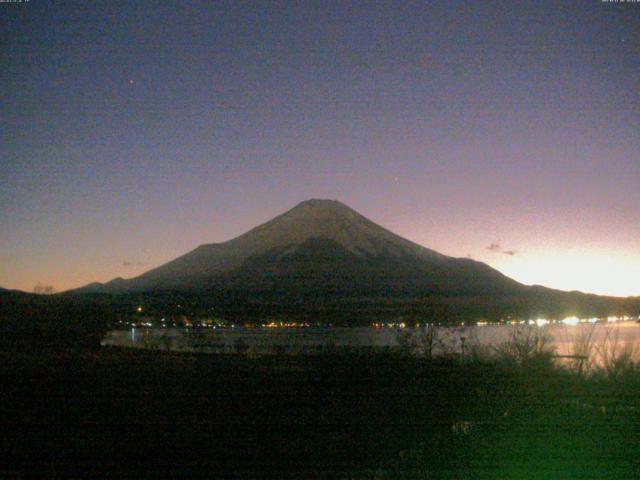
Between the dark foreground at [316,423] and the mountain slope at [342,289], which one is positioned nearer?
the dark foreground at [316,423]

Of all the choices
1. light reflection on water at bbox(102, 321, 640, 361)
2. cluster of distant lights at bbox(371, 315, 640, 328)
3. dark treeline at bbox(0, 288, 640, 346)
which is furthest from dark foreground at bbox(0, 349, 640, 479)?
dark treeline at bbox(0, 288, 640, 346)

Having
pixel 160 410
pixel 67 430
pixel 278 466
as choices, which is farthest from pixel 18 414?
pixel 278 466

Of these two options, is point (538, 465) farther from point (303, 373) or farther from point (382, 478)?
point (303, 373)

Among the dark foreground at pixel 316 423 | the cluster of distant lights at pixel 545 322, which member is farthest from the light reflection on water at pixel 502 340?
the dark foreground at pixel 316 423

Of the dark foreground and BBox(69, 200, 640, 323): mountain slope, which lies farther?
BBox(69, 200, 640, 323): mountain slope

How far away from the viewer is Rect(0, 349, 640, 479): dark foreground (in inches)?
227

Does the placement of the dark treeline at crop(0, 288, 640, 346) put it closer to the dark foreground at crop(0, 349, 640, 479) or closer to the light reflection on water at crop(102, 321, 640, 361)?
the light reflection on water at crop(102, 321, 640, 361)

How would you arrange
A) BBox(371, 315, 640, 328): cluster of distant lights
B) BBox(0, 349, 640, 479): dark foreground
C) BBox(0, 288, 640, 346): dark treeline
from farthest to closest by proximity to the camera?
BBox(0, 288, 640, 346): dark treeline → BBox(371, 315, 640, 328): cluster of distant lights → BBox(0, 349, 640, 479): dark foreground

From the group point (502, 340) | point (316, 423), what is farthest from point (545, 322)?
point (316, 423)

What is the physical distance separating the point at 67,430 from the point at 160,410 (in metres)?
1.32

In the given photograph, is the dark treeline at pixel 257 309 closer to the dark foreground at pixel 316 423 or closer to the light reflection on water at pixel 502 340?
the light reflection on water at pixel 502 340

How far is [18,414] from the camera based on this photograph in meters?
7.33

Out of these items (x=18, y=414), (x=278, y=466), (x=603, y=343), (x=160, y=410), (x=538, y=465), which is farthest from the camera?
(x=603, y=343)

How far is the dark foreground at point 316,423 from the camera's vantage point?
5770 millimetres
